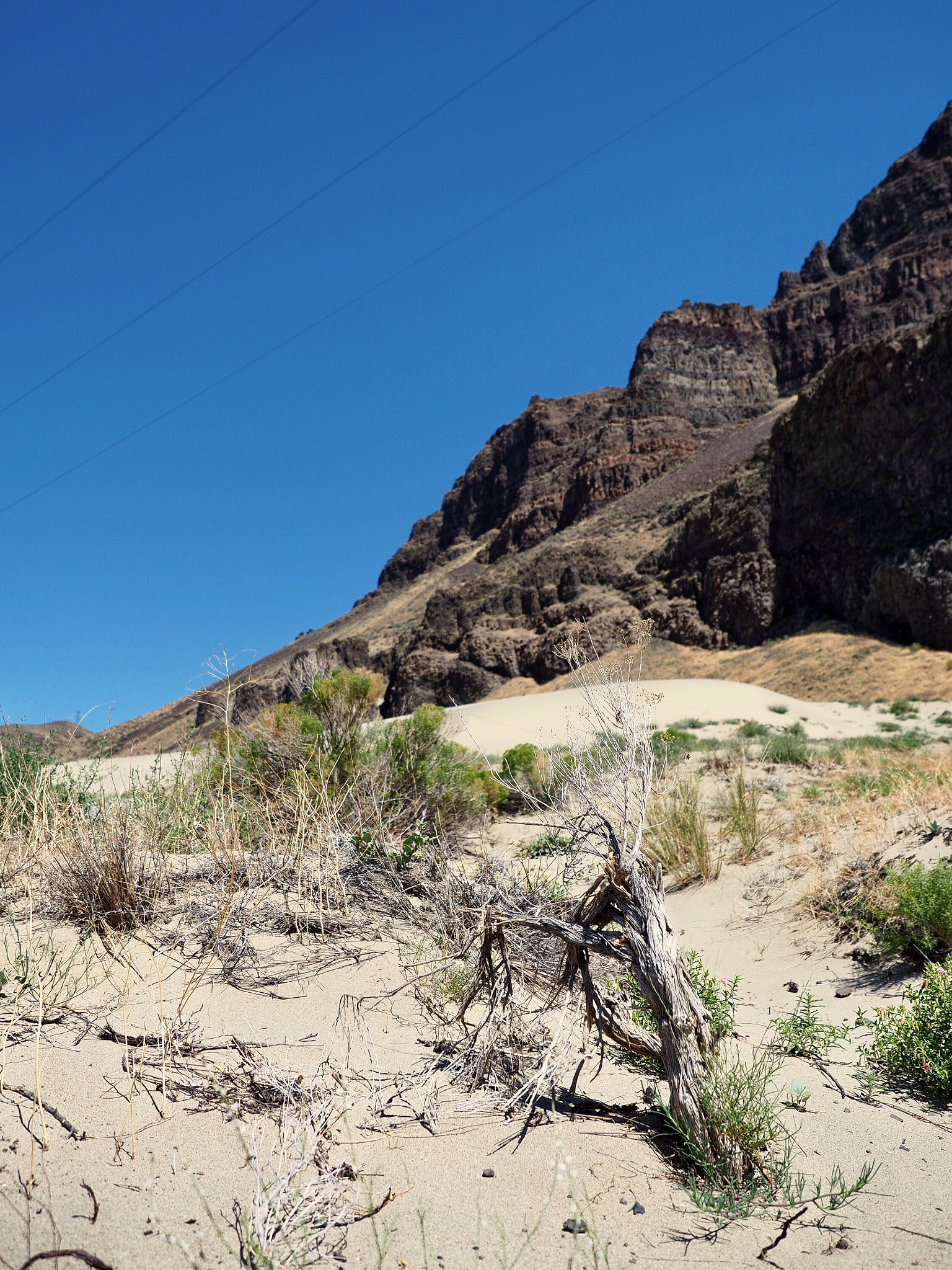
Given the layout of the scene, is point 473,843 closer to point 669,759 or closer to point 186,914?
point 669,759

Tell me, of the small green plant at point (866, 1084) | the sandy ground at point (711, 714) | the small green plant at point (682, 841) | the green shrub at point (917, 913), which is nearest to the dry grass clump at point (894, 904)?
the green shrub at point (917, 913)

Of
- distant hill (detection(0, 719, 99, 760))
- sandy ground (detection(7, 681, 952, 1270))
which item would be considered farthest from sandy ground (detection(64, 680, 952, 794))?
sandy ground (detection(7, 681, 952, 1270))

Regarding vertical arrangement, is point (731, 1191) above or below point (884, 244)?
below

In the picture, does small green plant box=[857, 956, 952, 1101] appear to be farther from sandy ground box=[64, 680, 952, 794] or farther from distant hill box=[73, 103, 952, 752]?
sandy ground box=[64, 680, 952, 794]

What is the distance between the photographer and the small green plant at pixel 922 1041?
9.36 ft

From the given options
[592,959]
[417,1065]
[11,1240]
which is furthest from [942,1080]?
[11,1240]

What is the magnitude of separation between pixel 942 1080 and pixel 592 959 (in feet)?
4.72

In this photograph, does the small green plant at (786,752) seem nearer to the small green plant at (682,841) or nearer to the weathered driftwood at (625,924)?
the small green plant at (682,841)

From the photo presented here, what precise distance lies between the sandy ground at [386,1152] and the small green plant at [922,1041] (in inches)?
4.5

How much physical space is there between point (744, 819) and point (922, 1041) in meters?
3.09

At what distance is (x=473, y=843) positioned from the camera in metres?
6.44

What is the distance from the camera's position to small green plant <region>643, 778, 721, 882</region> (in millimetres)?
5633

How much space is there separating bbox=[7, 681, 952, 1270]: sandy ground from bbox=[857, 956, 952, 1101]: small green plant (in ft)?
0.37

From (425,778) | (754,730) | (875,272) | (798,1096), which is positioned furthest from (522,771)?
(875,272)
